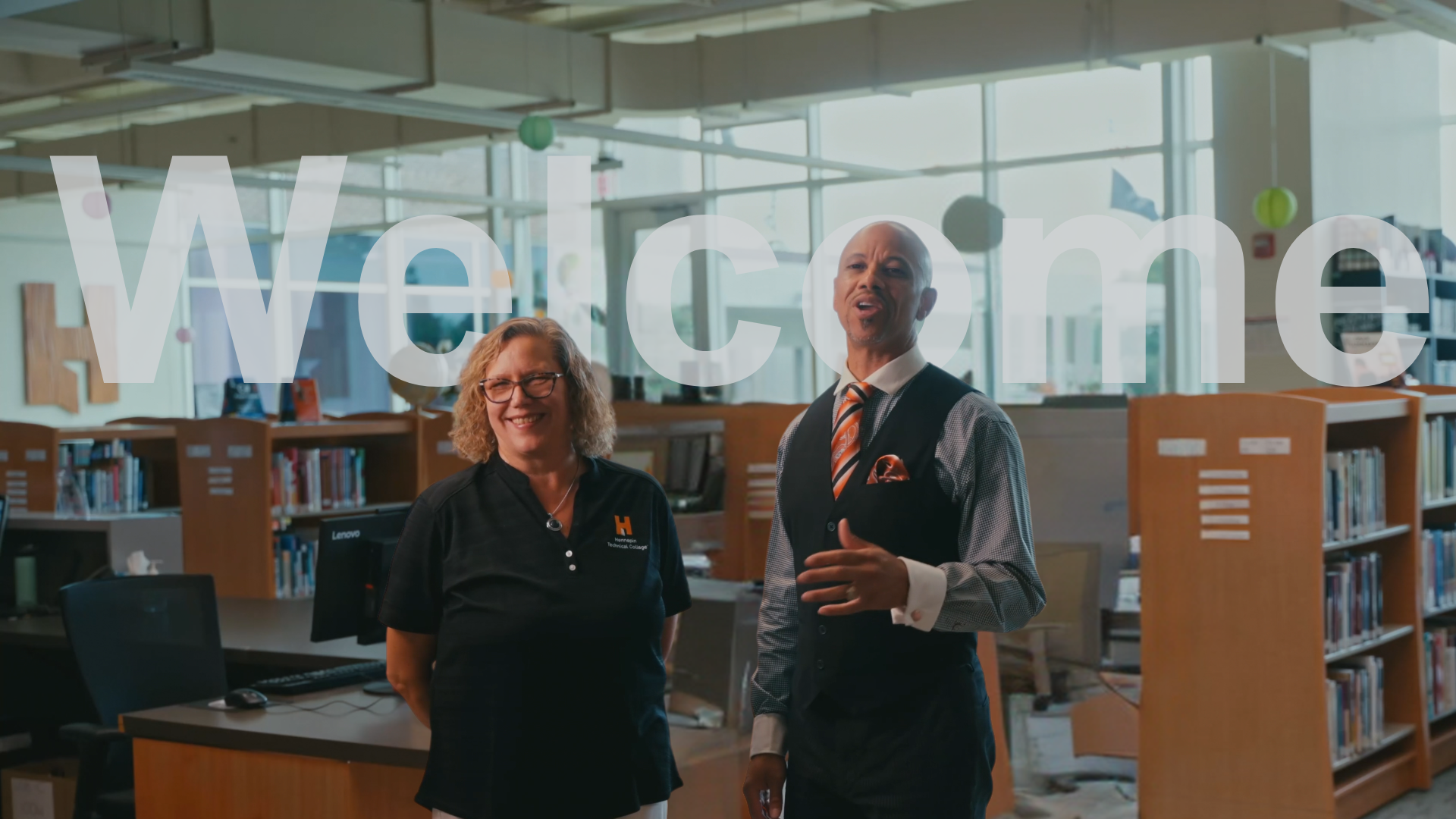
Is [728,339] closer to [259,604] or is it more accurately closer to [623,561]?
[259,604]

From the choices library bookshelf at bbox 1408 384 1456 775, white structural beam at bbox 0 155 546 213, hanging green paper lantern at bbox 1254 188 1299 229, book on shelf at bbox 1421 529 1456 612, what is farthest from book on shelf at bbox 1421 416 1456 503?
white structural beam at bbox 0 155 546 213

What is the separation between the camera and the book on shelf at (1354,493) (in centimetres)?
528

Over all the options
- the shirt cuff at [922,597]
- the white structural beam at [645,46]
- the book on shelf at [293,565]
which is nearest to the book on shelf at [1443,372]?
the white structural beam at [645,46]

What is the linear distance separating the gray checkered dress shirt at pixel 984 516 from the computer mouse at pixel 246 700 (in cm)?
184

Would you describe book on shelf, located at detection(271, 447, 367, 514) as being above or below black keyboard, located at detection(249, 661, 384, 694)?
above

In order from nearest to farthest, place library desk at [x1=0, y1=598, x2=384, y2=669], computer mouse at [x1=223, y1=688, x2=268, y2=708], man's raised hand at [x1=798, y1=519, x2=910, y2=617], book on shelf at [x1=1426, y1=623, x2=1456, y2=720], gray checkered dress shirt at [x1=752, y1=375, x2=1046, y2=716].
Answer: man's raised hand at [x1=798, y1=519, x2=910, y2=617]
gray checkered dress shirt at [x1=752, y1=375, x2=1046, y2=716]
computer mouse at [x1=223, y1=688, x2=268, y2=708]
library desk at [x1=0, y1=598, x2=384, y2=669]
book on shelf at [x1=1426, y1=623, x2=1456, y2=720]

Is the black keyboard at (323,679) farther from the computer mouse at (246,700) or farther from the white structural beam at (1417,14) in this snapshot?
the white structural beam at (1417,14)

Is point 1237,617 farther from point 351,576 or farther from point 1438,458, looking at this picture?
point 351,576

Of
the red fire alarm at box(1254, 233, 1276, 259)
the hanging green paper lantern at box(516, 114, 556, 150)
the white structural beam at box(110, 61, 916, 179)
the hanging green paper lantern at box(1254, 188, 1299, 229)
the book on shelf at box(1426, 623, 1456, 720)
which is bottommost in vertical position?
the book on shelf at box(1426, 623, 1456, 720)

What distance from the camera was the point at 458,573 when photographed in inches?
91.6

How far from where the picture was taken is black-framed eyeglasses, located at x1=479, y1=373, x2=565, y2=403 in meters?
2.36

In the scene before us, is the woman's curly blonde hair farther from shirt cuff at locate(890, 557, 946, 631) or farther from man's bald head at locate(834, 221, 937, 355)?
shirt cuff at locate(890, 557, 946, 631)

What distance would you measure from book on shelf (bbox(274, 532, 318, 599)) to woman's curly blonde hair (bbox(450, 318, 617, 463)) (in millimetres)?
5461

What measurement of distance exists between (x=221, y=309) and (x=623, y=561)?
641 inches
